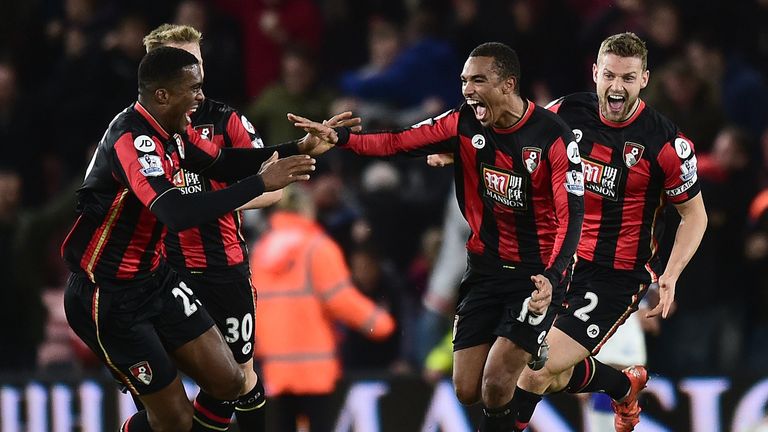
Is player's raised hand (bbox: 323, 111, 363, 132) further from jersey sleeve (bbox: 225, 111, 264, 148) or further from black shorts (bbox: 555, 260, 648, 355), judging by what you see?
black shorts (bbox: 555, 260, 648, 355)

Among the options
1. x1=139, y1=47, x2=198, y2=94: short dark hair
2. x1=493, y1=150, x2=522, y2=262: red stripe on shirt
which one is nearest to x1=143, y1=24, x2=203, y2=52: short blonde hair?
x1=139, y1=47, x2=198, y2=94: short dark hair

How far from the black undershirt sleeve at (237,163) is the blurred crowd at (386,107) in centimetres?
294

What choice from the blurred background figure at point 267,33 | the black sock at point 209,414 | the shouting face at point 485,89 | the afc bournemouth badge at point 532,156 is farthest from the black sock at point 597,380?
the blurred background figure at point 267,33

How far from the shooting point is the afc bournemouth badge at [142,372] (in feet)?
22.9

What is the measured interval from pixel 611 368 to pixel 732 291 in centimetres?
263

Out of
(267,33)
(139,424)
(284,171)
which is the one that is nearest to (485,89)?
(284,171)

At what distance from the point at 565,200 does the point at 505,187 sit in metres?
0.36

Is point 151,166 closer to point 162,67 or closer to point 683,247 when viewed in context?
point 162,67

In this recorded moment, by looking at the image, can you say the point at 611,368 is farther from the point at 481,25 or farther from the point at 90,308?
the point at 481,25

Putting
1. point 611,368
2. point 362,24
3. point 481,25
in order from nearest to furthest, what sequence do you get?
1. point 611,368
2. point 481,25
3. point 362,24

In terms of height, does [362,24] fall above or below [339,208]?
above

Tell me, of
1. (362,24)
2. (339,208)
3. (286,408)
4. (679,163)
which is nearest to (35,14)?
(362,24)

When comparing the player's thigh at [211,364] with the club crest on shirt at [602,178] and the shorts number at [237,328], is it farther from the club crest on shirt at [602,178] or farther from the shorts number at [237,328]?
the club crest on shirt at [602,178]

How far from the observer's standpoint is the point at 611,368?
8070 millimetres
